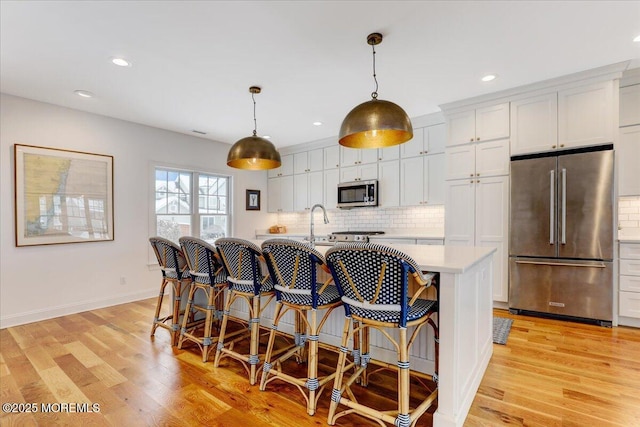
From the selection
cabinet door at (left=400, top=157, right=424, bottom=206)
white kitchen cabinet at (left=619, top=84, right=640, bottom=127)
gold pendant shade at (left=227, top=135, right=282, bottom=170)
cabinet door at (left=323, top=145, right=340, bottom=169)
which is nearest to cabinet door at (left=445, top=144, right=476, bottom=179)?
cabinet door at (left=400, top=157, right=424, bottom=206)

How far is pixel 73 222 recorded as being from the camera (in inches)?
153

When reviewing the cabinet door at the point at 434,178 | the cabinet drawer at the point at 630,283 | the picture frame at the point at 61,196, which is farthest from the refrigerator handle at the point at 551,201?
the picture frame at the point at 61,196

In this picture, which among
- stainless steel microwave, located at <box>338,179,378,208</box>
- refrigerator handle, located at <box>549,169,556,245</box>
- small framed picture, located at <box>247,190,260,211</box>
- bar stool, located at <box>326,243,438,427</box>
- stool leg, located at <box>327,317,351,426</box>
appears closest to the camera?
bar stool, located at <box>326,243,438,427</box>

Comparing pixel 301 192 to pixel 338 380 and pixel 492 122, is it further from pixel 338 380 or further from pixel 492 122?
pixel 338 380

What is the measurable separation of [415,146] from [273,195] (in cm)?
312

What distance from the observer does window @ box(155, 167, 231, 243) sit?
16.1 ft

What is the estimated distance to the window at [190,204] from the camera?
193 inches

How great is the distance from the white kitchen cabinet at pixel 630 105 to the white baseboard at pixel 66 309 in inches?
246

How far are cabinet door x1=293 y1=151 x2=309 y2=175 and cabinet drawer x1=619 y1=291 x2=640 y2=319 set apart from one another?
15.3ft

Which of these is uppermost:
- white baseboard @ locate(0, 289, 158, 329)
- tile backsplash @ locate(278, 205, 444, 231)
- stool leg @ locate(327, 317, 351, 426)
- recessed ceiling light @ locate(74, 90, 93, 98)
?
recessed ceiling light @ locate(74, 90, 93, 98)

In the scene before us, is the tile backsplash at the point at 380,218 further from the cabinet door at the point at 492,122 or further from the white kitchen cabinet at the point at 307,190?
the cabinet door at the point at 492,122

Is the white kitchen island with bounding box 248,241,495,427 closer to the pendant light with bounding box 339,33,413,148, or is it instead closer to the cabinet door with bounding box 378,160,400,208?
the pendant light with bounding box 339,33,413,148

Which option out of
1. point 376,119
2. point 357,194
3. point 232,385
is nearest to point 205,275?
point 232,385

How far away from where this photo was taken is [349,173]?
17.7ft
